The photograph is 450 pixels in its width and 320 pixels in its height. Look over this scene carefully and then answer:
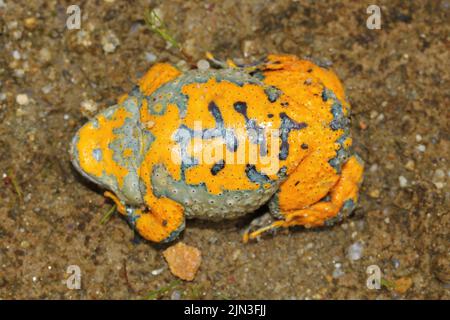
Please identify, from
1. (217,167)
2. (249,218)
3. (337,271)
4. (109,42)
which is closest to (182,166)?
(217,167)

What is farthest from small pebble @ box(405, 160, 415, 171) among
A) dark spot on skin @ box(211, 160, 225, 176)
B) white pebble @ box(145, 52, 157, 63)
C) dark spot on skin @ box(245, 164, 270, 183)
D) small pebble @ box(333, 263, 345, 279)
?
white pebble @ box(145, 52, 157, 63)

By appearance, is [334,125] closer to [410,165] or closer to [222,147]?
[222,147]

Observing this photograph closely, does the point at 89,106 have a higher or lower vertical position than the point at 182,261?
higher

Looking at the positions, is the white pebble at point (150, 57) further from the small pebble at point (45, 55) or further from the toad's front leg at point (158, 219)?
the toad's front leg at point (158, 219)

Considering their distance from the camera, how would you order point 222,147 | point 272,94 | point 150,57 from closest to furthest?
point 222,147 → point 272,94 → point 150,57

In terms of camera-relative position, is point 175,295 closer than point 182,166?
No

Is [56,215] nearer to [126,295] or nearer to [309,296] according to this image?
[126,295]

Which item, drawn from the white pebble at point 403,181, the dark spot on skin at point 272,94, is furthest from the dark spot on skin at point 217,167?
the white pebble at point 403,181
